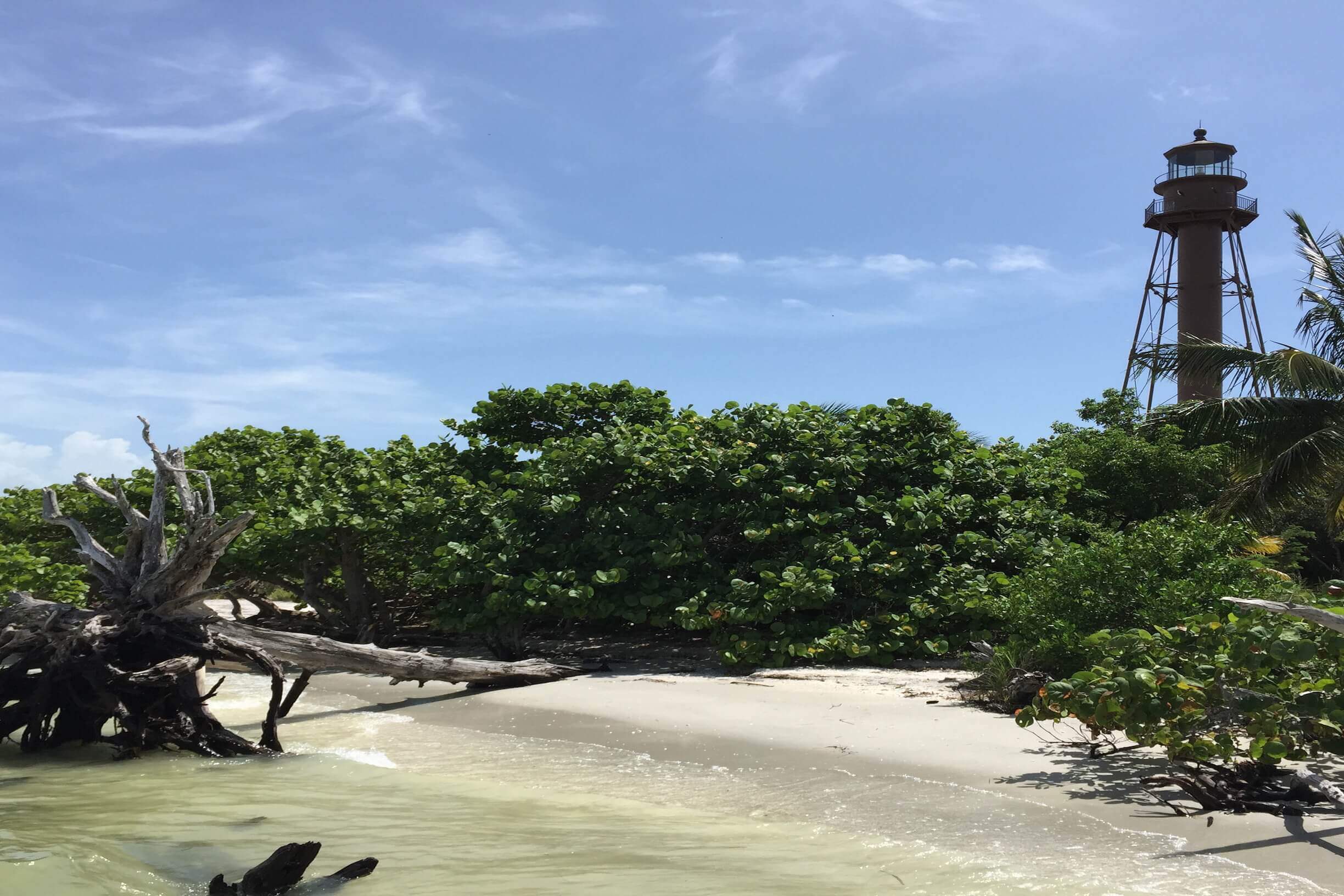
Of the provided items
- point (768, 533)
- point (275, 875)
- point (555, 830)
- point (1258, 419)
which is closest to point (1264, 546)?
point (1258, 419)

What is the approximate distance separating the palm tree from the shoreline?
794 centimetres

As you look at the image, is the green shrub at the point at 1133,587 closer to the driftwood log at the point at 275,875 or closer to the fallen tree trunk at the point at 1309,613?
the fallen tree trunk at the point at 1309,613

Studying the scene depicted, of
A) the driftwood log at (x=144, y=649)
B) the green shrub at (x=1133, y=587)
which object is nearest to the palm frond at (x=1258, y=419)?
the green shrub at (x=1133, y=587)

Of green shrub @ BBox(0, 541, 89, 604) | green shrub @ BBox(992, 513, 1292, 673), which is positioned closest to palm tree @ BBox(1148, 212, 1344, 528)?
green shrub @ BBox(992, 513, 1292, 673)

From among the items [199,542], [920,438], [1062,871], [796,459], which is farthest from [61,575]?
[1062,871]

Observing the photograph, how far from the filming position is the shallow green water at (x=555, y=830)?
557 centimetres

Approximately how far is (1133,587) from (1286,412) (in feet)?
29.8

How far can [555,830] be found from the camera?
6781mm

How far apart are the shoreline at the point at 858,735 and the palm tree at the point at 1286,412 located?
794 cm

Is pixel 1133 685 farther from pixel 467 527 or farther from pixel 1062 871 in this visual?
pixel 467 527

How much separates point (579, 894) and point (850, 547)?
823cm

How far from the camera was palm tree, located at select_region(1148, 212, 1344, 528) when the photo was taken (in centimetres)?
1622

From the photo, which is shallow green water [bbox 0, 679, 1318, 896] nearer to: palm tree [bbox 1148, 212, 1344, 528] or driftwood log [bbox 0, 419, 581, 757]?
driftwood log [bbox 0, 419, 581, 757]

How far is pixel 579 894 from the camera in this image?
18.0ft
